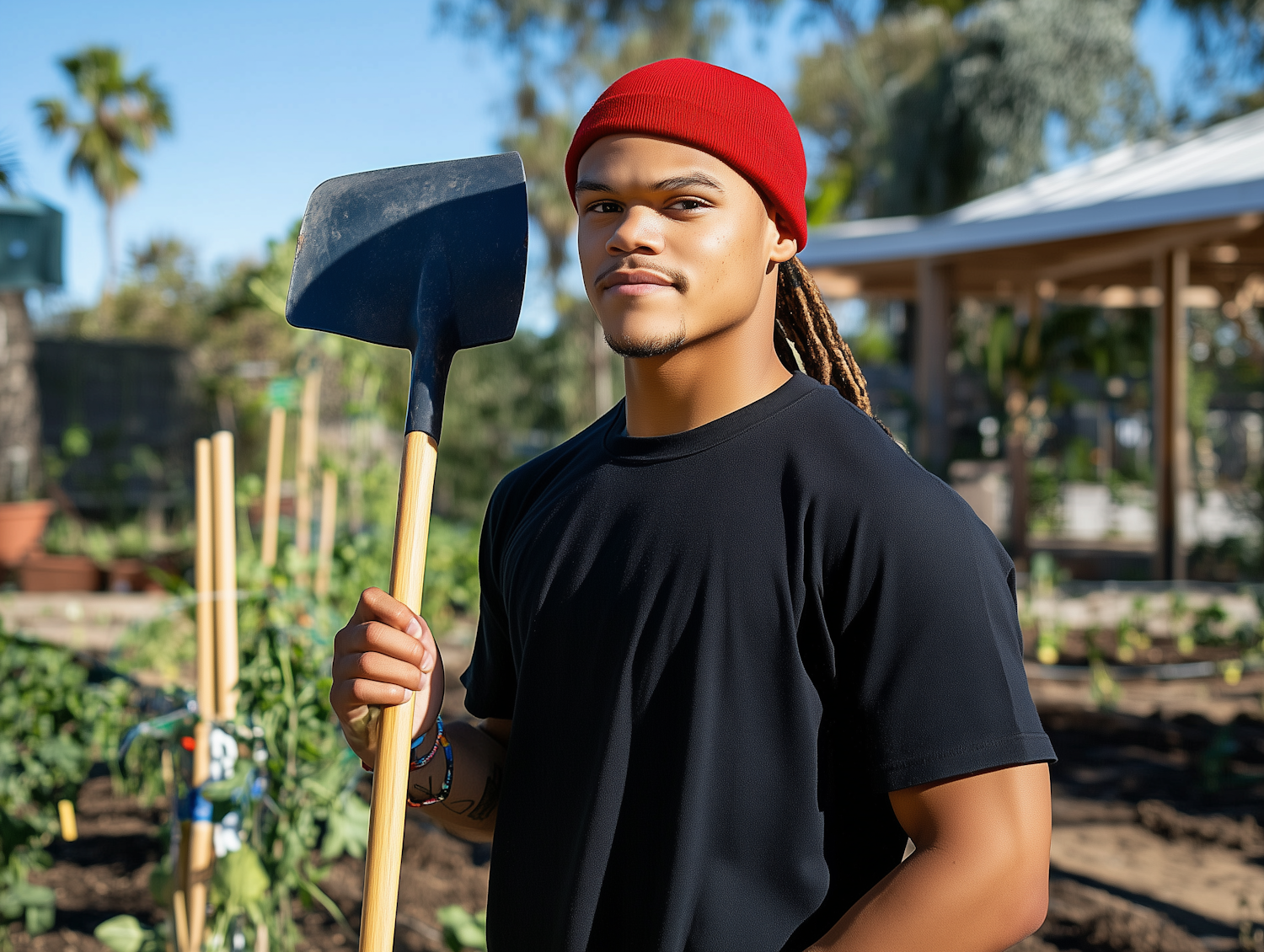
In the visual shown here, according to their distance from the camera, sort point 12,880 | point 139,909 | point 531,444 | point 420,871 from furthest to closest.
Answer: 1. point 531,444
2. point 420,871
3. point 139,909
4. point 12,880

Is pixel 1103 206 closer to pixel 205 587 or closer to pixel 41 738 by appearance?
pixel 205 587

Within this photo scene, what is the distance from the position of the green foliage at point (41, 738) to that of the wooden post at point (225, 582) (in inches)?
33.0

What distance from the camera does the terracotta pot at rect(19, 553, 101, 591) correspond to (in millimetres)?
8477

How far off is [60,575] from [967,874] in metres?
9.09

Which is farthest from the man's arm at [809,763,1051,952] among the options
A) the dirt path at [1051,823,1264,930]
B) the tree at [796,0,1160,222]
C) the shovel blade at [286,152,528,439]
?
the tree at [796,0,1160,222]

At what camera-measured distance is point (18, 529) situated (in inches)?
353

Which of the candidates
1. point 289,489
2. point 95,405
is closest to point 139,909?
point 289,489

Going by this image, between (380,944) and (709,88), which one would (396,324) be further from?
(380,944)

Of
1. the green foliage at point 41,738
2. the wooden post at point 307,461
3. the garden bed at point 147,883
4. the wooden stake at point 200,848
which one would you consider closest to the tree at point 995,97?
the wooden post at point 307,461

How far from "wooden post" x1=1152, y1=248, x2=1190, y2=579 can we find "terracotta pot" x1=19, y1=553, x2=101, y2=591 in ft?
27.9

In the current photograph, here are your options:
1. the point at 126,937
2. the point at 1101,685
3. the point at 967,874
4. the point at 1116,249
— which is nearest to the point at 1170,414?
the point at 1116,249

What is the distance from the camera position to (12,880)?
2582 mm

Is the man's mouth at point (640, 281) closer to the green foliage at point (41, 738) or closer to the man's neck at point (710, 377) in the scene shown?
the man's neck at point (710, 377)

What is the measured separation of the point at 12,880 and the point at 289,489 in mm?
8279
